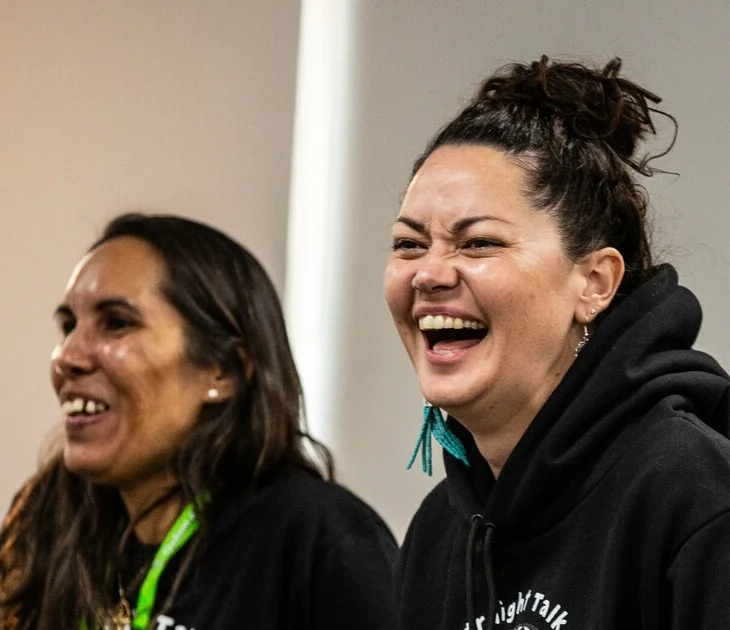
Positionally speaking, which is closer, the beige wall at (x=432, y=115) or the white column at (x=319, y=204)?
the beige wall at (x=432, y=115)

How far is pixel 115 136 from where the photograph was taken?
2.87 meters

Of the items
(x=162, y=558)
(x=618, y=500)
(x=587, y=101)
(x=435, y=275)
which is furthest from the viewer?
(x=162, y=558)

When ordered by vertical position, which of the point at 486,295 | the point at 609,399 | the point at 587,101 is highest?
the point at 587,101

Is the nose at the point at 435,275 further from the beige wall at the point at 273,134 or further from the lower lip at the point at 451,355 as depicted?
the beige wall at the point at 273,134

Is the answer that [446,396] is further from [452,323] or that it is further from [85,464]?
[85,464]

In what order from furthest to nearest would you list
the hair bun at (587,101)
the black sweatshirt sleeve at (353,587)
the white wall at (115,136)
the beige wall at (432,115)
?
1. the white wall at (115,136)
2. the beige wall at (432,115)
3. the black sweatshirt sleeve at (353,587)
4. the hair bun at (587,101)

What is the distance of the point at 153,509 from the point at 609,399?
94cm

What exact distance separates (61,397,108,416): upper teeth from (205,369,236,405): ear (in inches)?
6.6

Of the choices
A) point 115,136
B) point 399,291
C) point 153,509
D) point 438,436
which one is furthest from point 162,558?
point 115,136

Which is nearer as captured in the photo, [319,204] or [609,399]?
[609,399]

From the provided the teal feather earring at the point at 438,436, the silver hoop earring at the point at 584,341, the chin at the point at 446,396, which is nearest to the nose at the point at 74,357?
the teal feather earring at the point at 438,436

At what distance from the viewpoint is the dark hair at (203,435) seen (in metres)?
1.97

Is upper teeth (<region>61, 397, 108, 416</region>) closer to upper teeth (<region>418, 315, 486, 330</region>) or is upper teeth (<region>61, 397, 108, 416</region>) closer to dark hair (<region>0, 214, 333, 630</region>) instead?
dark hair (<region>0, 214, 333, 630</region>)

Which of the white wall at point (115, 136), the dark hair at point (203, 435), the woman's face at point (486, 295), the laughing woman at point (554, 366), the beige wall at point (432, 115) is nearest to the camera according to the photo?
→ the laughing woman at point (554, 366)
